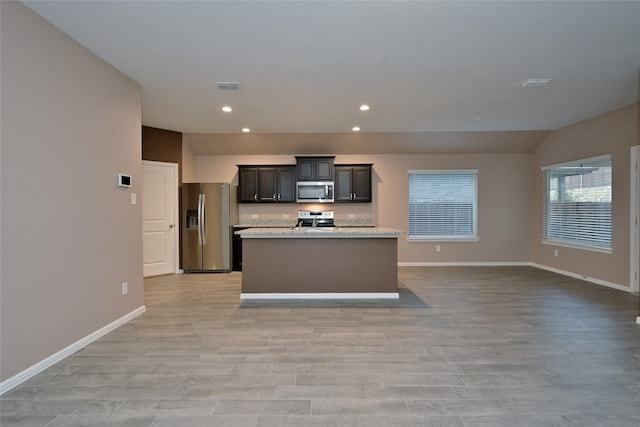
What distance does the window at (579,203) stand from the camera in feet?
17.3

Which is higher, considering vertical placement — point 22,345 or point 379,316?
point 22,345

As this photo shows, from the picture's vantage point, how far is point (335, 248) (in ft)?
14.6

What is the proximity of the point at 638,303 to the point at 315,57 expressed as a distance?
16.5 feet

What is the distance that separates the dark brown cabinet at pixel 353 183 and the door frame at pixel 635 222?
4.09m

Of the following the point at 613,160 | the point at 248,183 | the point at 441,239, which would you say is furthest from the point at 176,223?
the point at 613,160

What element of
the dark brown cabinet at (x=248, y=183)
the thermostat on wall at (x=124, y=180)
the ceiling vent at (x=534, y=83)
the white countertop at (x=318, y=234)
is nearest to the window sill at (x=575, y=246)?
the ceiling vent at (x=534, y=83)

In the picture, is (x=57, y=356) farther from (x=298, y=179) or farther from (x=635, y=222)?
(x=635, y=222)

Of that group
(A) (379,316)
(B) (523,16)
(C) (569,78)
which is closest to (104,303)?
(A) (379,316)

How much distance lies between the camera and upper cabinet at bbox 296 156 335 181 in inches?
265

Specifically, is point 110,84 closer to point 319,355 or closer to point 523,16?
point 319,355

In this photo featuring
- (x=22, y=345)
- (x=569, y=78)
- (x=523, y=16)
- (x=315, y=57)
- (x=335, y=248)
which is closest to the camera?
(x=22, y=345)

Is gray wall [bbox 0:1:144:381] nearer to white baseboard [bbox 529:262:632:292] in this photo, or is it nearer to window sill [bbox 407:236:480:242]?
window sill [bbox 407:236:480:242]

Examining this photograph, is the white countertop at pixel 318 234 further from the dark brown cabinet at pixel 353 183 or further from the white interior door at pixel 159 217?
the white interior door at pixel 159 217

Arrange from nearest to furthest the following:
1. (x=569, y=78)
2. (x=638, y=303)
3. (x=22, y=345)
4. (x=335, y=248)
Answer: (x=22, y=345)
(x=569, y=78)
(x=638, y=303)
(x=335, y=248)
